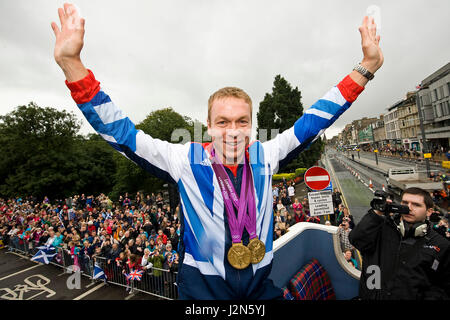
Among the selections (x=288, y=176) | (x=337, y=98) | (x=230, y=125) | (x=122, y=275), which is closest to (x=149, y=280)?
(x=122, y=275)

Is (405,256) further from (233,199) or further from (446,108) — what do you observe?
(446,108)

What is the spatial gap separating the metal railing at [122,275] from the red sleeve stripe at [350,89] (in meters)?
7.34

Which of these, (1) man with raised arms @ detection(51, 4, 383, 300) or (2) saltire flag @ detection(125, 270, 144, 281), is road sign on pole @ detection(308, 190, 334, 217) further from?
(2) saltire flag @ detection(125, 270, 144, 281)

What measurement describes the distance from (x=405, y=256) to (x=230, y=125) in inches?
98.1

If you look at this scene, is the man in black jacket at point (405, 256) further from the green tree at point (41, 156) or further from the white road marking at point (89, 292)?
the green tree at point (41, 156)

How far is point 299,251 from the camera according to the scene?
3.79 metres

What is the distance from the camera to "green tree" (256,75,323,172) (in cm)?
3334

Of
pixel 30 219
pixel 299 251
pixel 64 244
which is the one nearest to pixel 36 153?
pixel 30 219

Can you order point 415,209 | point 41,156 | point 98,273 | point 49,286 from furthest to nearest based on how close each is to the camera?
point 41,156 → point 49,286 → point 98,273 → point 415,209

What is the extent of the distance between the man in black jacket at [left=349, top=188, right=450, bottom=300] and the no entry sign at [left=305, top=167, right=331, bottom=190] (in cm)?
374

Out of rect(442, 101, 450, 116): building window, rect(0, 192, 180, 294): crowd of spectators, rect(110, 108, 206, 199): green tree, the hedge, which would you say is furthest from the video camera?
rect(442, 101, 450, 116): building window

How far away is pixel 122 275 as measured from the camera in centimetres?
873

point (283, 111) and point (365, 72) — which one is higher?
point (283, 111)

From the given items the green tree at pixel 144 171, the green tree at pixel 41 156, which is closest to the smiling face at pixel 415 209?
the green tree at pixel 144 171
